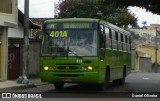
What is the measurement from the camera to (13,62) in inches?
1151

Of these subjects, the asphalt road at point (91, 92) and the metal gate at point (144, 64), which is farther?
the metal gate at point (144, 64)

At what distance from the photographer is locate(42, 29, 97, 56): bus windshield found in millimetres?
19984

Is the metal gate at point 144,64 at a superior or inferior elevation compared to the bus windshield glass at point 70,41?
inferior

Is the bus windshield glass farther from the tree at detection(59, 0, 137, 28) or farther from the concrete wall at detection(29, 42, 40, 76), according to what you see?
the tree at detection(59, 0, 137, 28)

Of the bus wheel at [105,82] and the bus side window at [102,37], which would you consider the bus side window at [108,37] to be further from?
the bus wheel at [105,82]

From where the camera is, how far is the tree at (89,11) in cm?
4403

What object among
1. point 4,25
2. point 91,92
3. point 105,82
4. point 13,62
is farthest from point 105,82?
point 13,62

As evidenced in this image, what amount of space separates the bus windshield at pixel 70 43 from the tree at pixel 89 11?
23.3 m

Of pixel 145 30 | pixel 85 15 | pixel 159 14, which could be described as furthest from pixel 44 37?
pixel 145 30

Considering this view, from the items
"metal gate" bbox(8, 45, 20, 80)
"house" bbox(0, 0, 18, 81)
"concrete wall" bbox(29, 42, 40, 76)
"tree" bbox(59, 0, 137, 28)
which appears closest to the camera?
"house" bbox(0, 0, 18, 81)

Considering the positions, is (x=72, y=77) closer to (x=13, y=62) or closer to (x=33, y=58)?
(x=13, y=62)

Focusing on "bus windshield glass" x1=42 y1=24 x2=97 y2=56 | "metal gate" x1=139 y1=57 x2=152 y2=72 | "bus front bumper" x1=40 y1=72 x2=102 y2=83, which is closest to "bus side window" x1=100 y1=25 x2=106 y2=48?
"bus windshield glass" x1=42 y1=24 x2=97 y2=56

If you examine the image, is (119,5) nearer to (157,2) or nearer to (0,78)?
(157,2)

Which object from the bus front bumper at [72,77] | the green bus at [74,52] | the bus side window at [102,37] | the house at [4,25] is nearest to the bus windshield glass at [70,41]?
the green bus at [74,52]
